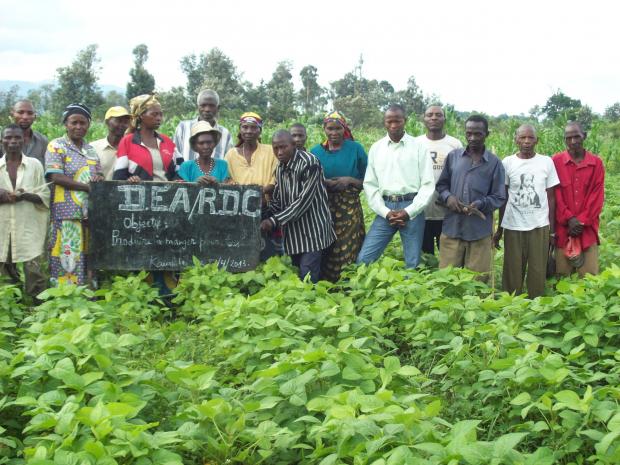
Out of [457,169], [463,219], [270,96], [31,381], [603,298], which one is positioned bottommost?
[31,381]

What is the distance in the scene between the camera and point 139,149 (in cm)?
574

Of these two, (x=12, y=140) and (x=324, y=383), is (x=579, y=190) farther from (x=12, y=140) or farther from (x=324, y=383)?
(x=12, y=140)

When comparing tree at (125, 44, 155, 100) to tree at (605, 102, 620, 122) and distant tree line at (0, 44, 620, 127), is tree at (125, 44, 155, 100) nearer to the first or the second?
distant tree line at (0, 44, 620, 127)

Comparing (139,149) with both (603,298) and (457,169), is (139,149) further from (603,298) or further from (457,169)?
(603,298)

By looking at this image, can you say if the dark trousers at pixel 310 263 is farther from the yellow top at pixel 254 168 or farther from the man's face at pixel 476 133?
the man's face at pixel 476 133

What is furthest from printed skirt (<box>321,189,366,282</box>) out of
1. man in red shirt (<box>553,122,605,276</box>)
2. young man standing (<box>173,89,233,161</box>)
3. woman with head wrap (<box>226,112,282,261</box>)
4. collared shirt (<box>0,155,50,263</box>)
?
collared shirt (<box>0,155,50,263</box>)

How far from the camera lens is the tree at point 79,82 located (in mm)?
47844

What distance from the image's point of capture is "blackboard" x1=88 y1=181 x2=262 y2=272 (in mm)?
5664

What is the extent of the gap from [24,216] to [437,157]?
3.55 m

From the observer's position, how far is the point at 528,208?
593cm

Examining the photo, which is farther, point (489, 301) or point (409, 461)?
point (489, 301)

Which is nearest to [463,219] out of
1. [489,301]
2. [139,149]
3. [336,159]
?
[336,159]

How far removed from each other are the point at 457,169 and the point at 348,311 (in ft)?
7.68

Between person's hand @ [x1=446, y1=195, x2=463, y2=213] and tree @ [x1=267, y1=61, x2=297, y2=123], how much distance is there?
3949cm
